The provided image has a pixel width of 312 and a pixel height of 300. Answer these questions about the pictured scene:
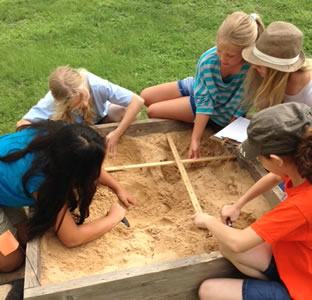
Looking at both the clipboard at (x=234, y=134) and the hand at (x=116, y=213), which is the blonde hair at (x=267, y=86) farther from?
the hand at (x=116, y=213)

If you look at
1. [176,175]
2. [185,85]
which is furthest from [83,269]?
[185,85]

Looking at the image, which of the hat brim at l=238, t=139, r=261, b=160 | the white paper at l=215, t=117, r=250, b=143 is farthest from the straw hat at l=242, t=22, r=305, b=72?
the hat brim at l=238, t=139, r=261, b=160

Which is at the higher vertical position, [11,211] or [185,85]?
[185,85]

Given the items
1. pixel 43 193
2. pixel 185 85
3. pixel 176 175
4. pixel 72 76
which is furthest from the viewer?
pixel 185 85

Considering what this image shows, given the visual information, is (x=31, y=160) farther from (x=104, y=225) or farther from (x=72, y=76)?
(x=72, y=76)

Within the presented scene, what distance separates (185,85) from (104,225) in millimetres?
Answer: 1593

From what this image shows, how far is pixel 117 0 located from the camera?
5.39 meters

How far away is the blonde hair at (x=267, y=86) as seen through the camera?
223 centimetres

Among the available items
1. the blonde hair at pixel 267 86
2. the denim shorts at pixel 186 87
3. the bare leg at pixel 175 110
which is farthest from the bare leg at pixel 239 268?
the denim shorts at pixel 186 87

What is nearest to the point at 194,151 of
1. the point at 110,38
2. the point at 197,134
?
the point at 197,134

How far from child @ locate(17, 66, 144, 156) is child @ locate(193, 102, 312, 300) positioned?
3.89ft

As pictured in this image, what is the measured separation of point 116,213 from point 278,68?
4.34 feet

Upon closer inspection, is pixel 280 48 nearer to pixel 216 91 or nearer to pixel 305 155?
pixel 216 91

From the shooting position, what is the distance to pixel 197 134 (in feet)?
9.01
